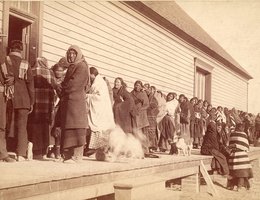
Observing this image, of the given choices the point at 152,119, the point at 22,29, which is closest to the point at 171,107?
the point at 152,119

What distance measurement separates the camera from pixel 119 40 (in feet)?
37.5

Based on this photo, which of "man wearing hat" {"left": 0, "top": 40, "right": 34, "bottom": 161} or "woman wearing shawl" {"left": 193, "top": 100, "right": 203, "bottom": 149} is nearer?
"man wearing hat" {"left": 0, "top": 40, "right": 34, "bottom": 161}

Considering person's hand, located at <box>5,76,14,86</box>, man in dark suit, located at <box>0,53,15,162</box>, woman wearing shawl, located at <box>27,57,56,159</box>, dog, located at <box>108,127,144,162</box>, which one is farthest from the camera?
dog, located at <box>108,127,144,162</box>

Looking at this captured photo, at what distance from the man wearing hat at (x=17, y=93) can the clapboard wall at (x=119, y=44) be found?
234cm

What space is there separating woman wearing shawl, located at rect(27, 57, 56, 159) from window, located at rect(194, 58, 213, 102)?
12.9 meters

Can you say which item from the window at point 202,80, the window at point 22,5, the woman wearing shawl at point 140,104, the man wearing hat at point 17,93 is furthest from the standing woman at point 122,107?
the window at point 202,80

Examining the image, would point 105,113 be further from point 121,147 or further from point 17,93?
point 17,93

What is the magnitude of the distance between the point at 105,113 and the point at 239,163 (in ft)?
13.7

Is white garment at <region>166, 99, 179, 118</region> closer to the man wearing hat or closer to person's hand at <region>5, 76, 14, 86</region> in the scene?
the man wearing hat

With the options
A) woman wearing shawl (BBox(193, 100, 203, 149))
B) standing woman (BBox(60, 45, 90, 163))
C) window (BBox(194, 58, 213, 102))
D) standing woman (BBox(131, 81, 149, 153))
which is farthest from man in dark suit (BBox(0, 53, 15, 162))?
window (BBox(194, 58, 213, 102))

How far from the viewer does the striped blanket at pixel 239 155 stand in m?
9.83

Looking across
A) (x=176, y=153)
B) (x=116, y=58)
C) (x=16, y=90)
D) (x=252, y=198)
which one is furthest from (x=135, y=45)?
(x=16, y=90)

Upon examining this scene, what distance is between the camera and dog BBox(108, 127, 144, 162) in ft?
21.4

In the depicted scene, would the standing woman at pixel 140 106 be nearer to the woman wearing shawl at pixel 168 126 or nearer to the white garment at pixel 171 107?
the woman wearing shawl at pixel 168 126
